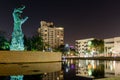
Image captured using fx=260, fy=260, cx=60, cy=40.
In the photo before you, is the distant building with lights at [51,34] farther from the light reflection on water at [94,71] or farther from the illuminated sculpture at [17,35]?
the light reflection on water at [94,71]

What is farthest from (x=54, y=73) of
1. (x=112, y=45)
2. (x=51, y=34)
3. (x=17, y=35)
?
(x=51, y=34)

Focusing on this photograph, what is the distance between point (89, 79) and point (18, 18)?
28874mm

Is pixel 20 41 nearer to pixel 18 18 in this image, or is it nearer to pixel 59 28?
pixel 18 18

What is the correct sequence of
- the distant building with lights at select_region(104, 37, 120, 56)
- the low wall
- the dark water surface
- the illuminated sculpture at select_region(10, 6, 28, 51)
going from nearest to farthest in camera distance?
the dark water surface
the low wall
the illuminated sculpture at select_region(10, 6, 28, 51)
the distant building with lights at select_region(104, 37, 120, 56)

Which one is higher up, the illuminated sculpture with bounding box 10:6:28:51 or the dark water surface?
the illuminated sculpture with bounding box 10:6:28:51

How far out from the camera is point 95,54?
336 ft

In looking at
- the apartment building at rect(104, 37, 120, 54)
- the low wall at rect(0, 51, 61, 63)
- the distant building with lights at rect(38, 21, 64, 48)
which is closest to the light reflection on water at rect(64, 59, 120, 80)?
the low wall at rect(0, 51, 61, 63)

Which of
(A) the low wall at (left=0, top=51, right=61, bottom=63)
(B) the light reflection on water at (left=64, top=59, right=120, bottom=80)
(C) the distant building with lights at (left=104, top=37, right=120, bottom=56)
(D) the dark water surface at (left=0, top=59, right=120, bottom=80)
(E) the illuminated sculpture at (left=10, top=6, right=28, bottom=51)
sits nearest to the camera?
(D) the dark water surface at (left=0, top=59, right=120, bottom=80)

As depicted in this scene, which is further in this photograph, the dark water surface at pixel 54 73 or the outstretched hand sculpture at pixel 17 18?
the outstretched hand sculpture at pixel 17 18

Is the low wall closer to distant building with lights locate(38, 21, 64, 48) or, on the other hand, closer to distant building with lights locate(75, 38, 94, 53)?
distant building with lights locate(38, 21, 64, 48)

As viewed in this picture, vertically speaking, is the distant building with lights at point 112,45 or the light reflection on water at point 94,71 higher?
the distant building with lights at point 112,45

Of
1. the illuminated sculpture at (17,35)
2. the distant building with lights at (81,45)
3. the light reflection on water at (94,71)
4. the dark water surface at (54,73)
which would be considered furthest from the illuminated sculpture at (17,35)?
the distant building with lights at (81,45)

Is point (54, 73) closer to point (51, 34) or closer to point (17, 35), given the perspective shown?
point (17, 35)

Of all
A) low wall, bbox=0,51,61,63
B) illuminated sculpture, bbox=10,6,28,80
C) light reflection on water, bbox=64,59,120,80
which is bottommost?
light reflection on water, bbox=64,59,120,80
